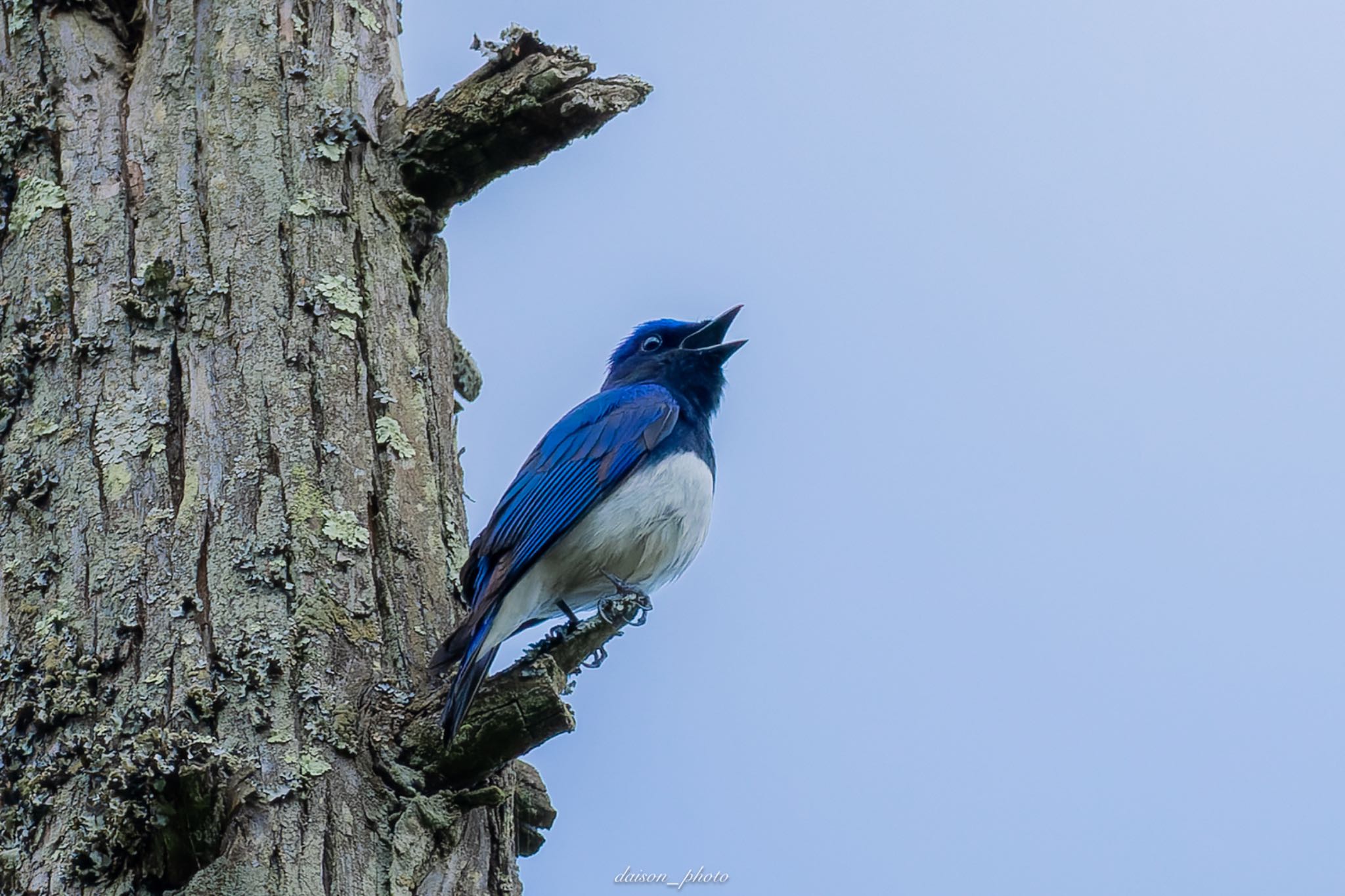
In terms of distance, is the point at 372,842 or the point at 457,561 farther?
the point at 457,561

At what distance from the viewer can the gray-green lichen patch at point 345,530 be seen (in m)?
3.50

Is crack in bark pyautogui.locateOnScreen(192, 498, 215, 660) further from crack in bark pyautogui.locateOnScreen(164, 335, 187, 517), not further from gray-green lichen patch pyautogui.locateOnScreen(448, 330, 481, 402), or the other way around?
gray-green lichen patch pyautogui.locateOnScreen(448, 330, 481, 402)

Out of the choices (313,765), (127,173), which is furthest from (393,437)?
(127,173)

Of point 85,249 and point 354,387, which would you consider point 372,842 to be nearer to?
point 354,387

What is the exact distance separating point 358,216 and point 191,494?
1.06m

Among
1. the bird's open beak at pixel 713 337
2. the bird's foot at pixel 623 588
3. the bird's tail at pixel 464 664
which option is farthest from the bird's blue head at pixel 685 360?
the bird's tail at pixel 464 664

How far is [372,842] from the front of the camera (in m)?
3.09

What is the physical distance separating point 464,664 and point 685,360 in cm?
245

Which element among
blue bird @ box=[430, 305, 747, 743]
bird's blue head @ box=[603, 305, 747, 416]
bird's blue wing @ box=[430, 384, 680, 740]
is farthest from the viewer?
bird's blue head @ box=[603, 305, 747, 416]

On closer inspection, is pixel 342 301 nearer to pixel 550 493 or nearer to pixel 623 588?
pixel 550 493

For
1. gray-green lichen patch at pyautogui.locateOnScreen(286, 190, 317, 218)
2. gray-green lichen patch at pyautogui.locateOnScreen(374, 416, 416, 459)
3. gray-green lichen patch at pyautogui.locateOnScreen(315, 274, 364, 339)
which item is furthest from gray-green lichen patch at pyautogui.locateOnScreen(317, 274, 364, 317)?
gray-green lichen patch at pyautogui.locateOnScreen(374, 416, 416, 459)

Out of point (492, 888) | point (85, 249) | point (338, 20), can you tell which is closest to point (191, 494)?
point (85, 249)

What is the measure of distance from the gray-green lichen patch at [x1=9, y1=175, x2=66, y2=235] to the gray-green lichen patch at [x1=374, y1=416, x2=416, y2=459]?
109cm

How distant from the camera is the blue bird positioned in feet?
13.6
